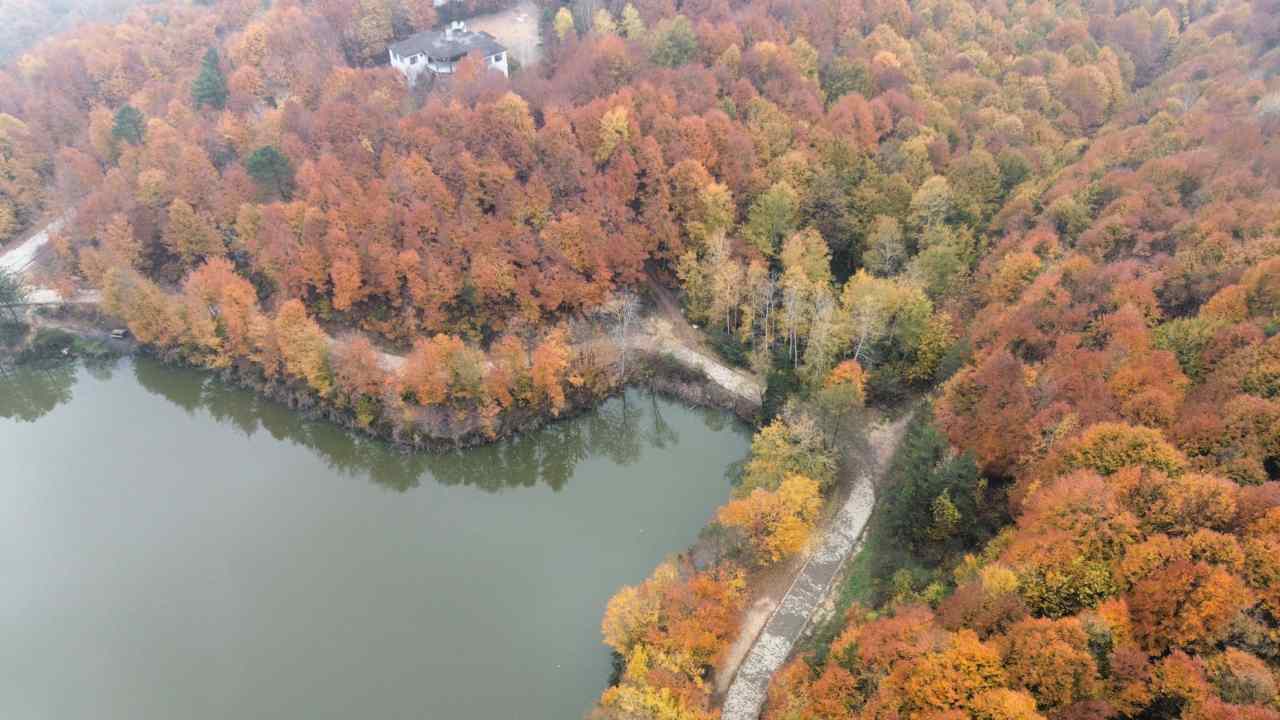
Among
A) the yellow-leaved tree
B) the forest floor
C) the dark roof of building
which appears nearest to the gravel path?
the dark roof of building

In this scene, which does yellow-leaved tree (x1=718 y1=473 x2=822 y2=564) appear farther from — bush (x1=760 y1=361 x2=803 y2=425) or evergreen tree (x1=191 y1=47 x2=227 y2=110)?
evergreen tree (x1=191 y1=47 x2=227 y2=110)

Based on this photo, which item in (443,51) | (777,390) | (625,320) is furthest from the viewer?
(443,51)

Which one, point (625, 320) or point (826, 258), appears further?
point (826, 258)

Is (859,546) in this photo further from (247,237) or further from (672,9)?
(672,9)

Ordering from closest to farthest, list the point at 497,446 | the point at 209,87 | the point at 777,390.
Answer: the point at 777,390
the point at 497,446
the point at 209,87

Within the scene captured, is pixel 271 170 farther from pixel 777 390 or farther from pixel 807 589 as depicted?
pixel 807 589

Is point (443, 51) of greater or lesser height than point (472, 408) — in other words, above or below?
above

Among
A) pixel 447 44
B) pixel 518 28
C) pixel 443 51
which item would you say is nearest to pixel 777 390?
pixel 443 51
